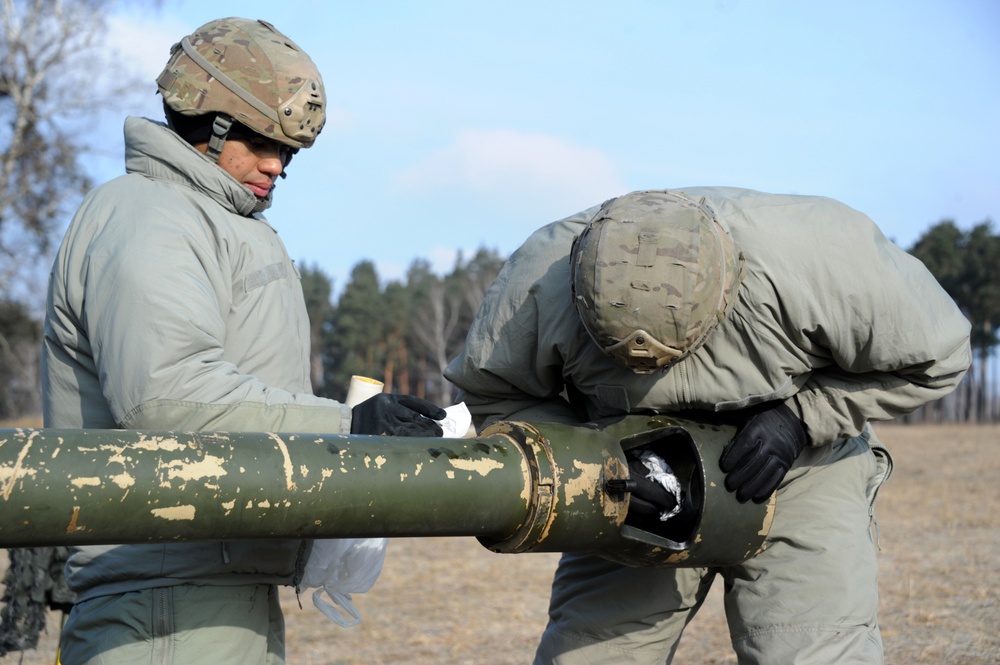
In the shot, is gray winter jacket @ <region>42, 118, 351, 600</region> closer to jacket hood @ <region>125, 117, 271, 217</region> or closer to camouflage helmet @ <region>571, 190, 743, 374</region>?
jacket hood @ <region>125, 117, 271, 217</region>

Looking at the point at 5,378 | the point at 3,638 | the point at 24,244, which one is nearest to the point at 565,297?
the point at 3,638

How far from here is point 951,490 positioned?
49.5 feet

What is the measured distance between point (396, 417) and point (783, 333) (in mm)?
1162

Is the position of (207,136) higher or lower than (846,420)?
higher

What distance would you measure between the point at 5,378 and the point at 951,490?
43304mm

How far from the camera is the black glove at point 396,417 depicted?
3266mm

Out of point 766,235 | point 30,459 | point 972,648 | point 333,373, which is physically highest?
point 766,235

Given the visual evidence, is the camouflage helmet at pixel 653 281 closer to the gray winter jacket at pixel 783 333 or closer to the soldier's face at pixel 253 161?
the gray winter jacket at pixel 783 333

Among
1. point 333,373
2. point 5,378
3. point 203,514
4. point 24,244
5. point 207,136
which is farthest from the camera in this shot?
point 333,373

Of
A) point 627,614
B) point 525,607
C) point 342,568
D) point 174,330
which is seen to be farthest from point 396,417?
point 525,607

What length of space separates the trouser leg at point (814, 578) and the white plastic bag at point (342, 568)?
124 cm

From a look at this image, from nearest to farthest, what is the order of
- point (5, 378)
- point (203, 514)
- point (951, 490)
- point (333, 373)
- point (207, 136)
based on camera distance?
point (203, 514)
point (207, 136)
point (951, 490)
point (5, 378)
point (333, 373)

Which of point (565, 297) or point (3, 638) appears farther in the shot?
point (3, 638)

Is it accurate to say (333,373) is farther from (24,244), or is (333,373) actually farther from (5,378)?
(24,244)
